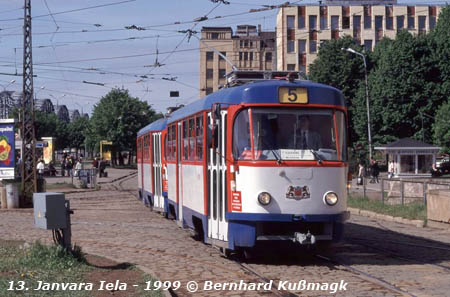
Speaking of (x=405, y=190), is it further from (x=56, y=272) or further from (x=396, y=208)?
(x=56, y=272)

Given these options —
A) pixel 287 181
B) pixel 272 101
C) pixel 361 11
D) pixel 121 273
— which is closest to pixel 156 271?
pixel 121 273

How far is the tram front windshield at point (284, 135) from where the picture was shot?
12078 millimetres

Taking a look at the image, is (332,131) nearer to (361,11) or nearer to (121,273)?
(121,273)

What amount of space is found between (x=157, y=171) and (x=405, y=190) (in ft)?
27.0

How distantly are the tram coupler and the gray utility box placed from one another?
3.68 metres

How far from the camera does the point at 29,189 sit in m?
30.2

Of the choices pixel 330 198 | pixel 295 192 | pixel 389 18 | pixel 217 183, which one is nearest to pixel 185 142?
pixel 217 183

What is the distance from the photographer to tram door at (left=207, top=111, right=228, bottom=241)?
12633mm

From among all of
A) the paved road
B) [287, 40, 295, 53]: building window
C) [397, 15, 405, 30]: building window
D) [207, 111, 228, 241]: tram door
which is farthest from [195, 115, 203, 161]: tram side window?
[397, 15, 405, 30]: building window

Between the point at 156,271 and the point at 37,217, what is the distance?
6.93 feet

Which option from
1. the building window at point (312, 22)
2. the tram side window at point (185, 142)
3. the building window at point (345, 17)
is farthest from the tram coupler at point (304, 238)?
the building window at point (345, 17)

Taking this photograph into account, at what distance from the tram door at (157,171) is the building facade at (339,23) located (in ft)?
234

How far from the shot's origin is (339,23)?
3708 inches

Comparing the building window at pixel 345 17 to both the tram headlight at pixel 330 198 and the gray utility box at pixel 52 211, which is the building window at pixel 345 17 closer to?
the tram headlight at pixel 330 198
